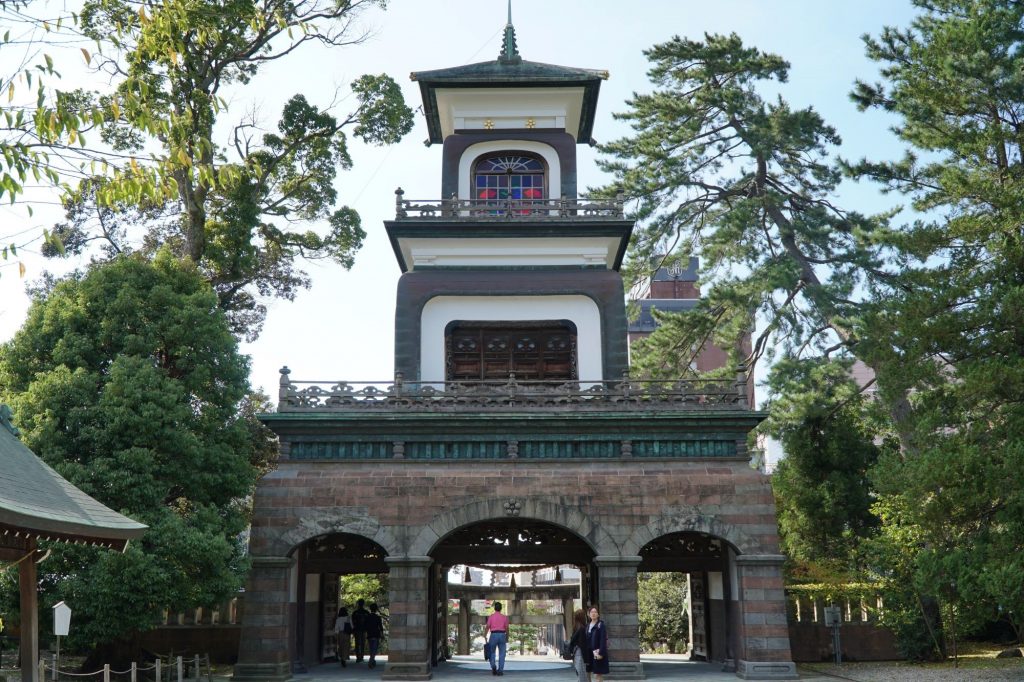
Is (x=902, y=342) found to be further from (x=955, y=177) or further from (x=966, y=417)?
(x=955, y=177)

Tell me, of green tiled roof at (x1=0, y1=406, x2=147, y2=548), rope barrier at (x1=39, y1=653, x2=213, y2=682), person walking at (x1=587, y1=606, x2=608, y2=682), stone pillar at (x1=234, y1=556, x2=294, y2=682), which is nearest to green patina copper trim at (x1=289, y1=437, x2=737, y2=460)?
stone pillar at (x1=234, y1=556, x2=294, y2=682)

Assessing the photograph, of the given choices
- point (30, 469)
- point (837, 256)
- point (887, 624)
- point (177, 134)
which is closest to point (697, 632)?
point (887, 624)

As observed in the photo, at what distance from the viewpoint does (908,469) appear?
16609 millimetres

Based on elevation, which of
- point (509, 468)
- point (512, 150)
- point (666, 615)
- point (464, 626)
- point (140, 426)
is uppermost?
point (512, 150)

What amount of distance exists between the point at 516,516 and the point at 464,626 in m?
11.3

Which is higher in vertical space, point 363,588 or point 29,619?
point 363,588

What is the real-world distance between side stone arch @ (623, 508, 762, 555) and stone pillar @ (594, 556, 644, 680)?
1.15 feet

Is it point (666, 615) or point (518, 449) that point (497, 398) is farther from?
point (666, 615)

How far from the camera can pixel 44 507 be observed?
477 inches

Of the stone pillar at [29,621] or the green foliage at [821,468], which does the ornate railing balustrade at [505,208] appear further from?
the stone pillar at [29,621]

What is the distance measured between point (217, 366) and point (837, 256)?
16848 mm

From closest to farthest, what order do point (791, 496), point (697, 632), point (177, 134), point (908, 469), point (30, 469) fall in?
point (177, 134)
point (30, 469)
point (908, 469)
point (697, 632)
point (791, 496)

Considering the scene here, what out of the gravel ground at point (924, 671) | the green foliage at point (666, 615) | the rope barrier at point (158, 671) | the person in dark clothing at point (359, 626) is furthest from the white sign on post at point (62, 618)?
the green foliage at point (666, 615)

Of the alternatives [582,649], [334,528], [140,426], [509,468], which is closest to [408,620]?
[334,528]
